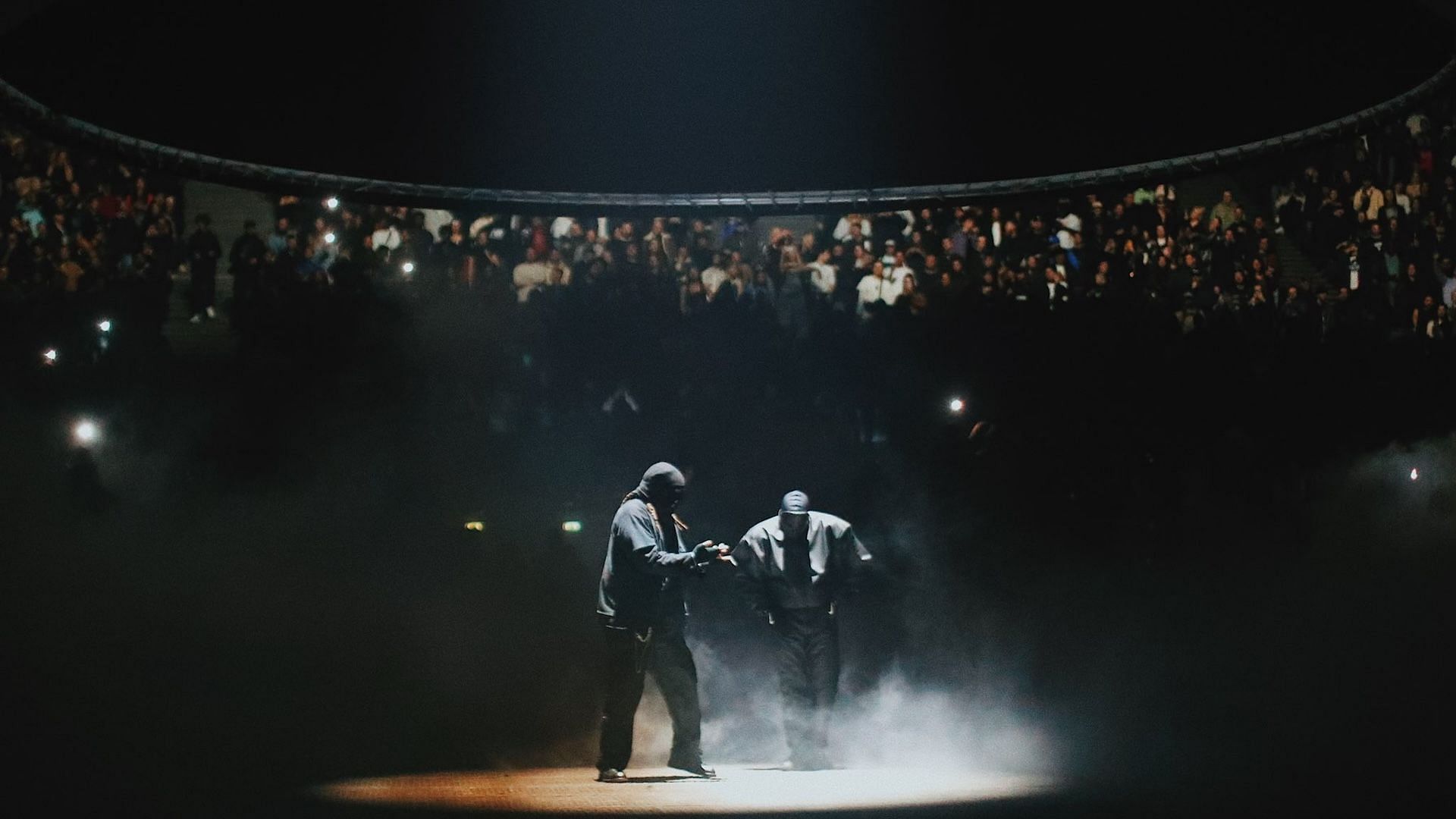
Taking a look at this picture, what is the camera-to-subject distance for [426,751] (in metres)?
7.68

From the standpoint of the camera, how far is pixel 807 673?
25.9 feet

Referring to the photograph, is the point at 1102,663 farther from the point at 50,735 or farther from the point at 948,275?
the point at 50,735

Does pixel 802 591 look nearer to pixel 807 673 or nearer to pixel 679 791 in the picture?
pixel 807 673

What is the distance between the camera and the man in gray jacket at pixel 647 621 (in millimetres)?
7035

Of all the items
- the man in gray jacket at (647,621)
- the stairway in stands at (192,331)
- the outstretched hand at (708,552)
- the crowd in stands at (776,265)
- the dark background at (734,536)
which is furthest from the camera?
the stairway in stands at (192,331)

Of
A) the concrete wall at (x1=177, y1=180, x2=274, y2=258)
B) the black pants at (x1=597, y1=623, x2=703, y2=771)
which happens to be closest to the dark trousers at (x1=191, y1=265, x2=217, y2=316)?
the concrete wall at (x1=177, y1=180, x2=274, y2=258)

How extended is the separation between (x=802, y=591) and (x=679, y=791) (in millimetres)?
1681

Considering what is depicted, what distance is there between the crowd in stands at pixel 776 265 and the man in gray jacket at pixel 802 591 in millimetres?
4096

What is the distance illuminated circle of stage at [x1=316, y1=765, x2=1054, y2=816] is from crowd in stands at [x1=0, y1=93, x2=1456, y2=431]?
17.1 feet

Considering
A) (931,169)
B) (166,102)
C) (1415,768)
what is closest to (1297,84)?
(931,169)

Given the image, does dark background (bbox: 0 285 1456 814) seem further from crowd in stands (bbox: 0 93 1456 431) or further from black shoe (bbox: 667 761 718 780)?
black shoe (bbox: 667 761 718 780)

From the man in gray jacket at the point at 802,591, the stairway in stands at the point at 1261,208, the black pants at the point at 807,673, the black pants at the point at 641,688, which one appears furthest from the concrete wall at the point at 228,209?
the stairway in stands at the point at 1261,208

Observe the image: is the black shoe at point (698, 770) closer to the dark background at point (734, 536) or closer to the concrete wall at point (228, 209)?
the dark background at point (734, 536)

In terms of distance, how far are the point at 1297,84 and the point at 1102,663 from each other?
17.6 ft
